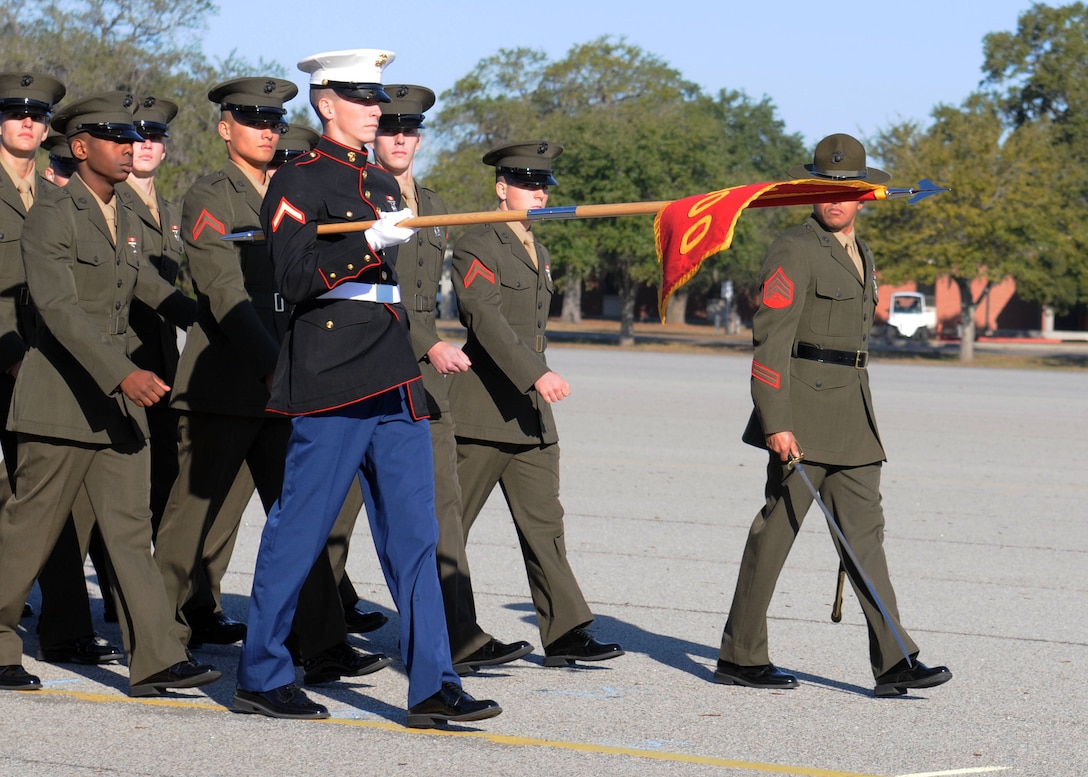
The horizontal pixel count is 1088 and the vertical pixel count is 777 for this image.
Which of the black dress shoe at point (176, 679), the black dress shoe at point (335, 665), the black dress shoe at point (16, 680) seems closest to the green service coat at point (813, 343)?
the black dress shoe at point (335, 665)

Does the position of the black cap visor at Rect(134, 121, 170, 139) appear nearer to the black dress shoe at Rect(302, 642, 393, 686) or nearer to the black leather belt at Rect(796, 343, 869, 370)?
the black dress shoe at Rect(302, 642, 393, 686)

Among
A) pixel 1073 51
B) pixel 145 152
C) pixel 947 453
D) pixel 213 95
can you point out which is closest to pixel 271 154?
pixel 213 95

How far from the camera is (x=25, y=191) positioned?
6.41 metres

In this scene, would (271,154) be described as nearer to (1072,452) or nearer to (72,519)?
(72,519)

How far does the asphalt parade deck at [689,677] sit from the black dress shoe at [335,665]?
0.05 meters

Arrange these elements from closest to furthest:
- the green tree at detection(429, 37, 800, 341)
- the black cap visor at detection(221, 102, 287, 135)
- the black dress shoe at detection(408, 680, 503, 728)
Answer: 1. the black dress shoe at detection(408, 680, 503, 728)
2. the black cap visor at detection(221, 102, 287, 135)
3. the green tree at detection(429, 37, 800, 341)

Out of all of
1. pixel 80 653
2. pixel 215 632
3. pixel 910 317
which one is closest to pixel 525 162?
pixel 215 632

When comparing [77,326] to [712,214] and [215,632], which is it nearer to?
[215,632]

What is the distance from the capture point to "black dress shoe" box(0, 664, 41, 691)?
5359 millimetres

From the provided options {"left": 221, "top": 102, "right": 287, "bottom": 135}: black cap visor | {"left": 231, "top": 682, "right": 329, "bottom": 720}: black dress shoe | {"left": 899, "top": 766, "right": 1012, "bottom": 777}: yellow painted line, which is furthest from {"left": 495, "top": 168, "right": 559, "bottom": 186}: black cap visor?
{"left": 899, "top": 766, "right": 1012, "bottom": 777}: yellow painted line

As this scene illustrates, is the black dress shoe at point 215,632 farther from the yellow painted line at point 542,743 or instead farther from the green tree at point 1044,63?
the green tree at point 1044,63

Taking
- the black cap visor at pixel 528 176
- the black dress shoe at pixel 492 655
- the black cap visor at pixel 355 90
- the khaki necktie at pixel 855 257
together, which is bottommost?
the black dress shoe at pixel 492 655

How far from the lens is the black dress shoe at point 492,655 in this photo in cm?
575

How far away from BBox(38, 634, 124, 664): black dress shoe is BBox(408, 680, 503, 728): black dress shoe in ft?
5.08
